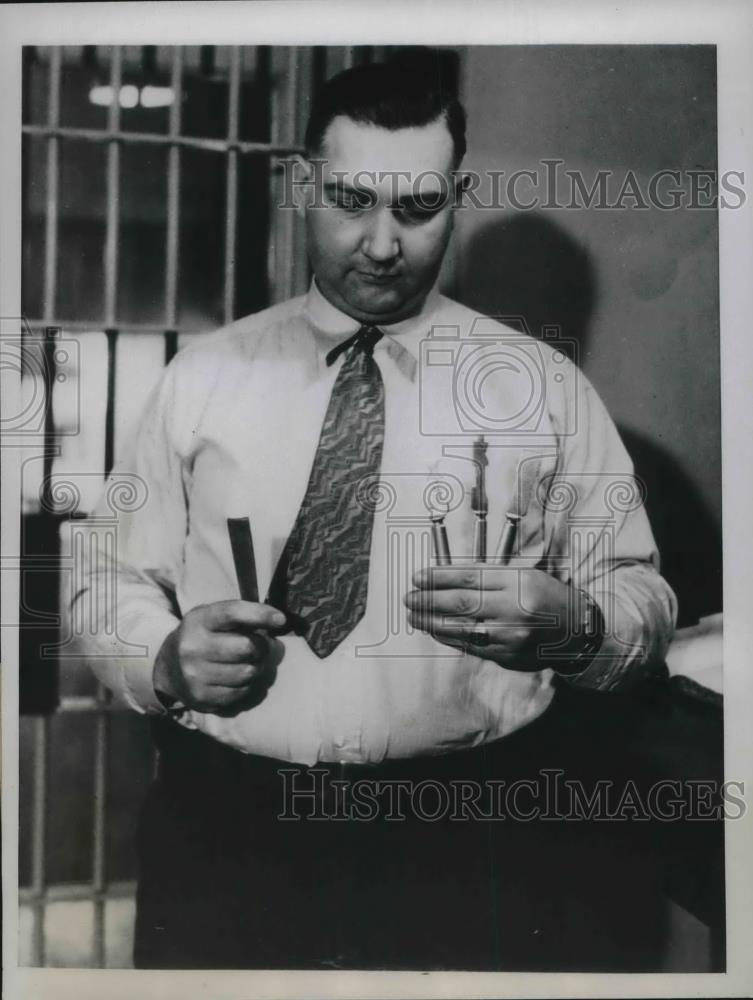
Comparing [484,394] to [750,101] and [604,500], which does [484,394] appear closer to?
[604,500]

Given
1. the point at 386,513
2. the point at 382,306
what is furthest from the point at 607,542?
the point at 382,306

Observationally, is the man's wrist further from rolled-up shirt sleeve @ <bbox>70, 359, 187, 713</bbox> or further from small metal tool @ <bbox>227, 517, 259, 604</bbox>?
small metal tool @ <bbox>227, 517, 259, 604</bbox>

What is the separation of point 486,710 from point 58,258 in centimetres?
81

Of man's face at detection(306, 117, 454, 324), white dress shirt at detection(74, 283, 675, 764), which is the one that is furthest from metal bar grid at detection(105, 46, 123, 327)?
man's face at detection(306, 117, 454, 324)

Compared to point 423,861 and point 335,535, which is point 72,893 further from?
point 335,535

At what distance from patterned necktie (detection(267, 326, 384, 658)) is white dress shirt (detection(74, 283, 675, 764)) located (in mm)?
15

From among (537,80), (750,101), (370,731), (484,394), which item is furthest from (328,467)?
(750,101)

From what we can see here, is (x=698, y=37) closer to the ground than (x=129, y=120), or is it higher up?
higher up

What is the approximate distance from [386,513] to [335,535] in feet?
0.23

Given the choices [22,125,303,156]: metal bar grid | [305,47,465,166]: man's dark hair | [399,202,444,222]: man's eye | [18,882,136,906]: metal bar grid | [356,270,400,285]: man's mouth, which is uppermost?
[305,47,465,166]: man's dark hair

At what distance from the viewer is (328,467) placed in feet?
3.60

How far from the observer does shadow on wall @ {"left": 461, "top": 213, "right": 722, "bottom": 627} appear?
43.7 inches

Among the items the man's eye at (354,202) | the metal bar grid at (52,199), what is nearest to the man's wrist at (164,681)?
the metal bar grid at (52,199)

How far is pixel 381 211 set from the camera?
1.09 meters
